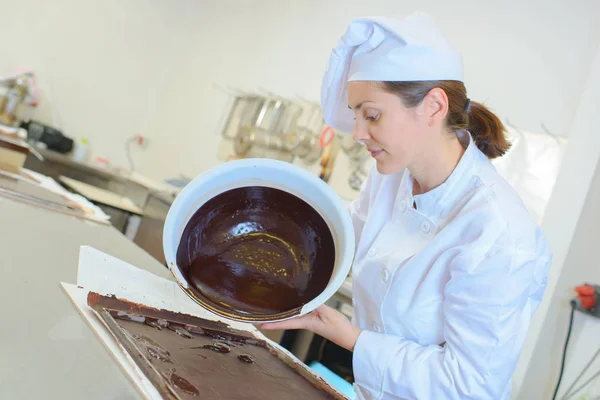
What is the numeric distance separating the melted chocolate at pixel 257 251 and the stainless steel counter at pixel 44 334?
27 centimetres

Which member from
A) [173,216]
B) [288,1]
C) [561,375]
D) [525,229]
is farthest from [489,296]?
[288,1]

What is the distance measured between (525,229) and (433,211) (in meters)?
0.24

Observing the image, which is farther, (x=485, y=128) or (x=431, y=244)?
(x=485, y=128)

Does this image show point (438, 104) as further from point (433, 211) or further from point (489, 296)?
point (489, 296)

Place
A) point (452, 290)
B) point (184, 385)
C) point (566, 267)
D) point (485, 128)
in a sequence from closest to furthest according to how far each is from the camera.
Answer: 1. point (184, 385)
2. point (452, 290)
3. point (485, 128)
4. point (566, 267)

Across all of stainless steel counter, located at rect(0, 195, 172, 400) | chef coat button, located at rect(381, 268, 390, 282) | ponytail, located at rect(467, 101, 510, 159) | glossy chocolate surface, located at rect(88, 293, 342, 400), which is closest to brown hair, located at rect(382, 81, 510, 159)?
ponytail, located at rect(467, 101, 510, 159)

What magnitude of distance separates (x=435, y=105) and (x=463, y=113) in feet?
0.38

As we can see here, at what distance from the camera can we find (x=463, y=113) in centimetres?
132

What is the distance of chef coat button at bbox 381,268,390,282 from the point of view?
1.31 meters

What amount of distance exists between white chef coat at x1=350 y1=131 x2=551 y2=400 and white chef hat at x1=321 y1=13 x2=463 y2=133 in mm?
224

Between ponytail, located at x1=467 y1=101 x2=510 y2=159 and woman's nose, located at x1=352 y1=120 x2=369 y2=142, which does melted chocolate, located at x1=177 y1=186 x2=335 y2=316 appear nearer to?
woman's nose, located at x1=352 y1=120 x2=369 y2=142

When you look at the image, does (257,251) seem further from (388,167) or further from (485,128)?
(485,128)

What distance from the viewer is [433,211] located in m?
1.33

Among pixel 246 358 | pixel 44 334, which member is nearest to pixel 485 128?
pixel 246 358
